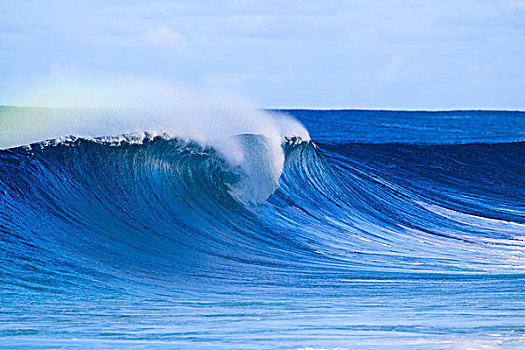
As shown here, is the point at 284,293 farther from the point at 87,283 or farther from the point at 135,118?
the point at 135,118

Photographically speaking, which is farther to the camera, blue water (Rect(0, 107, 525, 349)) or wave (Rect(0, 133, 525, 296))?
wave (Rect(0, 133, 525, 296))

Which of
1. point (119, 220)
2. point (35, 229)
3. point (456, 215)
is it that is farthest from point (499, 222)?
point (35, 229)

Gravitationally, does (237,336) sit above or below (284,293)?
below

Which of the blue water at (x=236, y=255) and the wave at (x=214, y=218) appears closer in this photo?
the blue water at (x=236, y=255)

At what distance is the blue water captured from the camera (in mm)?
4750

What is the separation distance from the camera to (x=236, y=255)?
318 inches

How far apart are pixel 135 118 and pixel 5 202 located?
4340 mm

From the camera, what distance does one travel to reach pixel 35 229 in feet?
24.2

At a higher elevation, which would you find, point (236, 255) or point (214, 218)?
point (214, 218)

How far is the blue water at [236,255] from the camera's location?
475 cm

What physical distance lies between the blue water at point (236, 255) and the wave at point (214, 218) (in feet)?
0.08

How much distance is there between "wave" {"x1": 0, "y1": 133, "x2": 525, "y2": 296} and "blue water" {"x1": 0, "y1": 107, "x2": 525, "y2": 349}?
23 millimetres

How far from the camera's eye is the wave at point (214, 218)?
7230 mm

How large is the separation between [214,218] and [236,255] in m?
1.24
